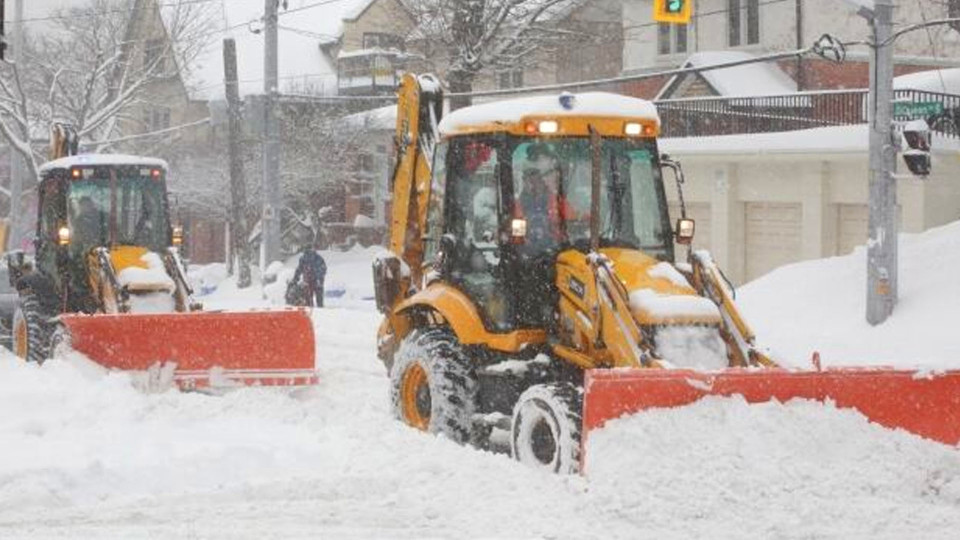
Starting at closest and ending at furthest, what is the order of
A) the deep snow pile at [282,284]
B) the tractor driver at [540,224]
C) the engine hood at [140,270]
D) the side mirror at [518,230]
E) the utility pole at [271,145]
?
the side mirror at [518,230] → the tractor driver at [540,224] → the engine hood at [140,270] → the utility pole at [271,145] → the deep snow pile at [282,284]

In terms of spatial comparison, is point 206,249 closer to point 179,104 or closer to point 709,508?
point 179,104

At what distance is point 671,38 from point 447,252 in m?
26.5

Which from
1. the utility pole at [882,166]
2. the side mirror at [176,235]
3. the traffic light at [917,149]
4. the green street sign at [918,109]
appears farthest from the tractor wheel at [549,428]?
the green street sign at [918,109]

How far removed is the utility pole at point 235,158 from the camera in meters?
34.1

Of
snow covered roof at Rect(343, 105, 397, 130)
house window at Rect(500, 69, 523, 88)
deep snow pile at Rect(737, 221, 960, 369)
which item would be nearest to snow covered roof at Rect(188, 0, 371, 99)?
snow covered roof at Rect(343, 105, 397, 130)

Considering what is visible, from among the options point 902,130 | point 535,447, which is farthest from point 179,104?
point 535,447

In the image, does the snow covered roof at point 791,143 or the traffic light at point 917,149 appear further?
the snow covered roof at point 791,143

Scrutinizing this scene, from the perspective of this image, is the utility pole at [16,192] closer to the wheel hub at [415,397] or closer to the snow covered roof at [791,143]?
the snow covered roof at [791,143]

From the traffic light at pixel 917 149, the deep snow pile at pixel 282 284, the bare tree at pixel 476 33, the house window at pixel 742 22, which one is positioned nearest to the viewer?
the traffic light at pixel 917 149

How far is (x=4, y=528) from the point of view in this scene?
27.9 feet

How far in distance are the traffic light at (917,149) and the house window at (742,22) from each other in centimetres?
1609

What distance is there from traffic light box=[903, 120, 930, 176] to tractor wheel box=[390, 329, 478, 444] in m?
8.74

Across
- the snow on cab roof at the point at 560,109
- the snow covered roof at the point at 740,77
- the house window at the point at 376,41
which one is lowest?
the snow on cab roof at the point at 560,109

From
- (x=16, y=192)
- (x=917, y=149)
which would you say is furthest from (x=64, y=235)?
(x=16, y=192)
